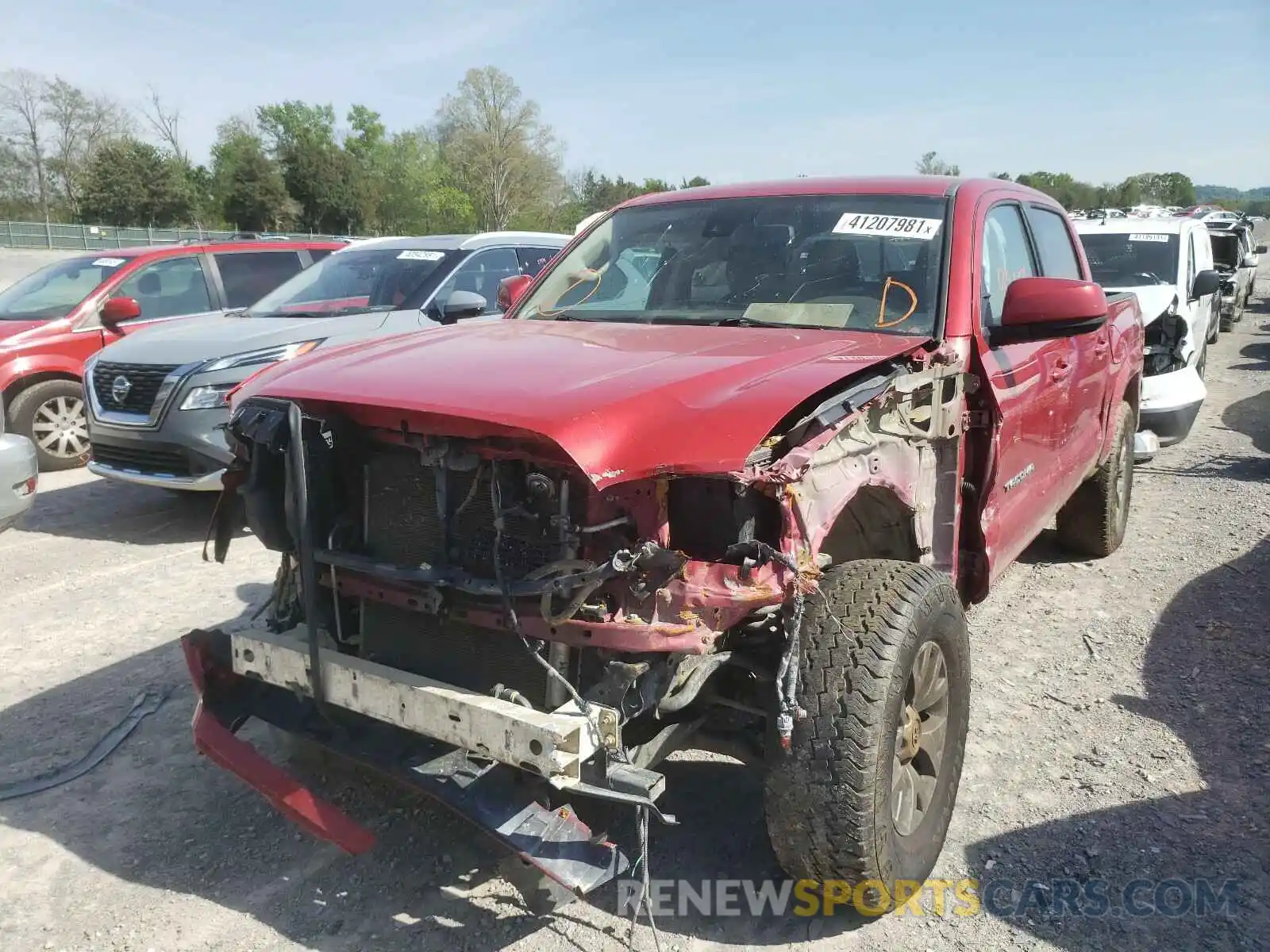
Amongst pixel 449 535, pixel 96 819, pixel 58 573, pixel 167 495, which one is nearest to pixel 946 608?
pixel 449 535

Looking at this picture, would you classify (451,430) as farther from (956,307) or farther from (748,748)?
(956,307)

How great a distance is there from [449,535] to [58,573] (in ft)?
13.9

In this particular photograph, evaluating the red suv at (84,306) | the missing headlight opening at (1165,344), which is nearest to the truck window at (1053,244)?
the missing headlight opening at (1165,344)

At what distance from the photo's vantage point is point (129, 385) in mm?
6516

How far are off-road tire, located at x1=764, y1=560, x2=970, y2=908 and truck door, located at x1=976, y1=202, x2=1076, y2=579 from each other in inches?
44.7

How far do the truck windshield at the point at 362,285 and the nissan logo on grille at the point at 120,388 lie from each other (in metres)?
1.04

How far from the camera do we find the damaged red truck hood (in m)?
2.28

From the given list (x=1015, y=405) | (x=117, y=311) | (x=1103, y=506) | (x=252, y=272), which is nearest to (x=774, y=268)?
(x=1015, y=405)

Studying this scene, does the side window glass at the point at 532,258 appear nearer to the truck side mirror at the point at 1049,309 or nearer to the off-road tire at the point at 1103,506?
the off-road tire at the point at 1103,506

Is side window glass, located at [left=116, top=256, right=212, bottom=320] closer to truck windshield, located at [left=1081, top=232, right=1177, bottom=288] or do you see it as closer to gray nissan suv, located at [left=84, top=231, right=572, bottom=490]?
gray nissan suv, located at [left=84, top=231, right=572, bottom=490]

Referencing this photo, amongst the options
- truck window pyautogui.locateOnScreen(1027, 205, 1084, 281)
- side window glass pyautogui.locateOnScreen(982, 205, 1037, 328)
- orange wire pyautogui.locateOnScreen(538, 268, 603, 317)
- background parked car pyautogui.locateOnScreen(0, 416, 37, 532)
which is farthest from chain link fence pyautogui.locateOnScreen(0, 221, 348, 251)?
side window glass pyautogui.locateOnScreen(982, 205, 1037, 328)

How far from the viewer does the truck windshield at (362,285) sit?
23.2ft

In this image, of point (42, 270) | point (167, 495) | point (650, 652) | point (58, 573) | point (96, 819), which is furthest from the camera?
point (42, 270)

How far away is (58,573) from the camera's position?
5738mm
